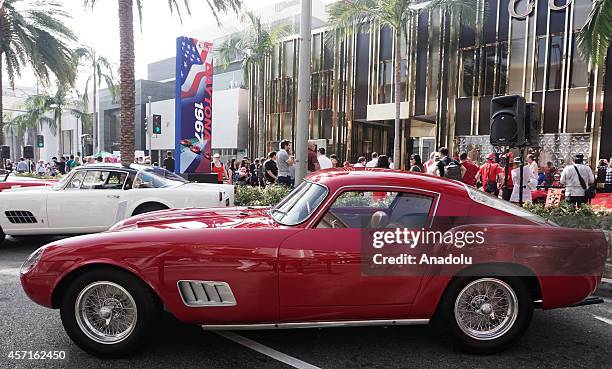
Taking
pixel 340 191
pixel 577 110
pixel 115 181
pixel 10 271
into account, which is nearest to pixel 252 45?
pixel 577 110

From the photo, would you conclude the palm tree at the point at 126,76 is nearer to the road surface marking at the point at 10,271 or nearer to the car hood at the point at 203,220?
the road surface marking at the point at 10,271

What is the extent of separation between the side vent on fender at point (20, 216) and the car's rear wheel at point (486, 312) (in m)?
6.41

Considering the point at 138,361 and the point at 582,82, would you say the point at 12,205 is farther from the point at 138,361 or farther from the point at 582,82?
the point at 582,82

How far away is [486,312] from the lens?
3.43m

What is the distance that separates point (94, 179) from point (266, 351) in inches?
199

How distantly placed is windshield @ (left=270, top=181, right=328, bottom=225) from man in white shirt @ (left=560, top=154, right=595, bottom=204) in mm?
7934

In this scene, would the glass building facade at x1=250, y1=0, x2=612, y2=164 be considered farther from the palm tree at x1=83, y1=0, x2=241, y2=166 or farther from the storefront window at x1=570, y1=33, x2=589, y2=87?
the palm tree at x1=83, y1=0, x2=241, y2=166

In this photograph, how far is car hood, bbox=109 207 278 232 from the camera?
3.56 metres

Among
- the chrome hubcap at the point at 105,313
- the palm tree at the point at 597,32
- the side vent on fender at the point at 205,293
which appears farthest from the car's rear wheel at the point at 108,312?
the palm tree at the point at 597,32

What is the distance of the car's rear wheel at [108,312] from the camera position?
320 cm

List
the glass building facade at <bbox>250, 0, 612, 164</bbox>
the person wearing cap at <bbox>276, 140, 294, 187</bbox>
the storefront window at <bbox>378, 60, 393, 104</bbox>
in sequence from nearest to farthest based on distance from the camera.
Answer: the person wearing cap at <bbox>276, 140, 294, 187</bbox> < the glass building facade at <bbox>250, 0, 612, 164</bbox> < the storefront window at <bbox>378, 60, 393, 104</bbox>

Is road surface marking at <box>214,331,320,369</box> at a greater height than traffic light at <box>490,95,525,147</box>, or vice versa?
traffic light at <box>490,95,525,147</box>

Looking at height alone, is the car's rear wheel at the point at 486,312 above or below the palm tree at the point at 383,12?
below

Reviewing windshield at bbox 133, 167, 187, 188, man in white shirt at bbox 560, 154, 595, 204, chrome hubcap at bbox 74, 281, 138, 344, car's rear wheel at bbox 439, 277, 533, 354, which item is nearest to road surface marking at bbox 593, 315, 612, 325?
car's rear wheel at bbox 439, 277, 533, 354
